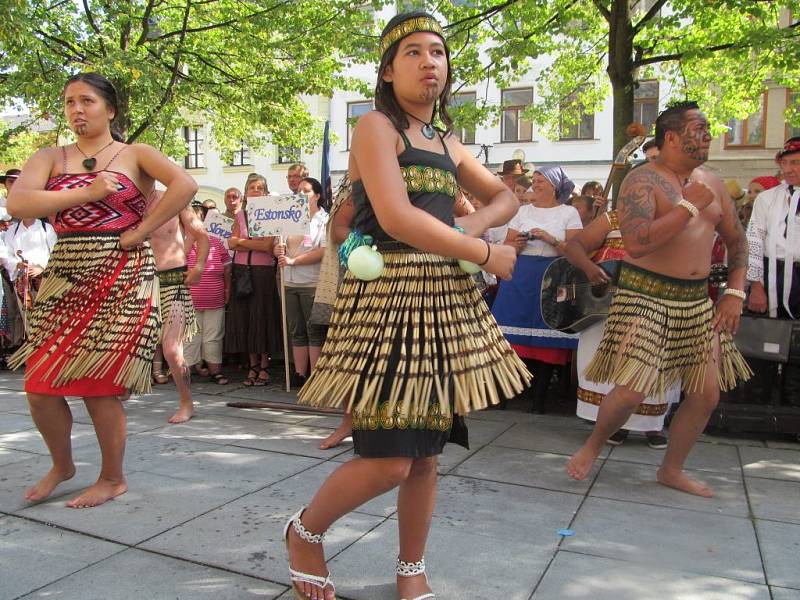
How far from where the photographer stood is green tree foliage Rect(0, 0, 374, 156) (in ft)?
35.5

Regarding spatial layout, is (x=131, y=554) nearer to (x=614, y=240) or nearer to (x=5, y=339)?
(x=614, y=240)

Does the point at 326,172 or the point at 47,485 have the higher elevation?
Result: the point at 326,172

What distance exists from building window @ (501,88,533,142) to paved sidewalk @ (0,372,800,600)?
62.5 feet

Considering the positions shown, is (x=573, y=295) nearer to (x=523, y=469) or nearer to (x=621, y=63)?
(x=523, y=469)

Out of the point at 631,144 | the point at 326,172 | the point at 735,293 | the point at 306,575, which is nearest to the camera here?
the point at 306,575

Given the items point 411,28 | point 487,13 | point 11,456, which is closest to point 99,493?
point 11,456

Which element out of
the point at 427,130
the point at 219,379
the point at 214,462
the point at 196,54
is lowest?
the point at 219,379

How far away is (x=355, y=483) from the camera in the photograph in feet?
7.48

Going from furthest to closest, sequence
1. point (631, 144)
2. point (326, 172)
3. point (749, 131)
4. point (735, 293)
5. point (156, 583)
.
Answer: point (749, 131), point (326, 172), point (631, 144), point (735, 293), point (156, 583)

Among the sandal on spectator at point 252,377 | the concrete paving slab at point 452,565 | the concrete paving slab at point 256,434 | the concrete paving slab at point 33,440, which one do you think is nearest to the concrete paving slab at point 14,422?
the concrete paving slab at point 33,440

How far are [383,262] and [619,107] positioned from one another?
263 inches

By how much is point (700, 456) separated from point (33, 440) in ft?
14.6

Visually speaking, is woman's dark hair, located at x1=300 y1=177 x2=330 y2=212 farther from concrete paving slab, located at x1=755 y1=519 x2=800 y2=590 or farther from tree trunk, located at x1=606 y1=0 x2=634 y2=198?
concrete paving slab, located at x1=755 y1=519 x2=800 y2=590

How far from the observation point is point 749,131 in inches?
772
